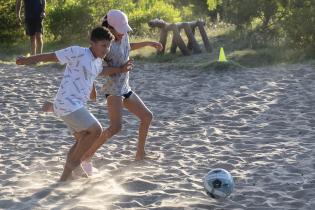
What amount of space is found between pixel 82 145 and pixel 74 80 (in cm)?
50

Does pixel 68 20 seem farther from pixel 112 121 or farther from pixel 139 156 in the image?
pixel 112 121

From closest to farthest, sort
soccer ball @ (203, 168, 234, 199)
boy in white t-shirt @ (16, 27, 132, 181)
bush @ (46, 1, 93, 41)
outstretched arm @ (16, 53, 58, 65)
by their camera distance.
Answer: soccer ball @ (203, 168, 234, 199) < outstretched arm @ (16, 53, 58, 65) < boy in white t-shirt @ (16, 27, 132, 181) < bush @ (46, 1, 93, 41)

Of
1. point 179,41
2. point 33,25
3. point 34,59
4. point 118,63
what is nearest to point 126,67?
point 118,63

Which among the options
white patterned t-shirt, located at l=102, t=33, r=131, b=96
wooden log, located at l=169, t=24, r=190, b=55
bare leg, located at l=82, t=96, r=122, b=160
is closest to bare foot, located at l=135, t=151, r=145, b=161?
bare leg, located at l=82, t=96, r=122, b=160

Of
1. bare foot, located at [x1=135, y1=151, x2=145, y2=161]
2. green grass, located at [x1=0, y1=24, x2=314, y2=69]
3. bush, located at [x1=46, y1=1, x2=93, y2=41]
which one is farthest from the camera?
bush, located at [x1=46, y1=1, x2=93, y2=41]

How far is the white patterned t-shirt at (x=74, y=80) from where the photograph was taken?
16.1 feet

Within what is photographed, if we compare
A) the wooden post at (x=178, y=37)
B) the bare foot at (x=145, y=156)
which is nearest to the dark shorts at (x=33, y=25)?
the wooden post at (x=178, y=37)

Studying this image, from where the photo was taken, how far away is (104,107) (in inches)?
337

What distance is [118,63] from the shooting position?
17.8 feet

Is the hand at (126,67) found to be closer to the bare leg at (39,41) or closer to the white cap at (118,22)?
the white cap at (118,22)

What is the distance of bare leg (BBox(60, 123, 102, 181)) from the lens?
5.00 m

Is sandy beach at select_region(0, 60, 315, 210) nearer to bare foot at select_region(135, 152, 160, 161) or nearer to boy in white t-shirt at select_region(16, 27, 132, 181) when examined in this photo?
bare foot at select_region(135, 152, 160, 161)

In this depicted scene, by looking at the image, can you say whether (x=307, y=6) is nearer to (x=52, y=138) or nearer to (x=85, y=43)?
(x=85, y=43)

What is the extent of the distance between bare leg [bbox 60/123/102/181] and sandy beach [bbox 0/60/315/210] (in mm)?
163
